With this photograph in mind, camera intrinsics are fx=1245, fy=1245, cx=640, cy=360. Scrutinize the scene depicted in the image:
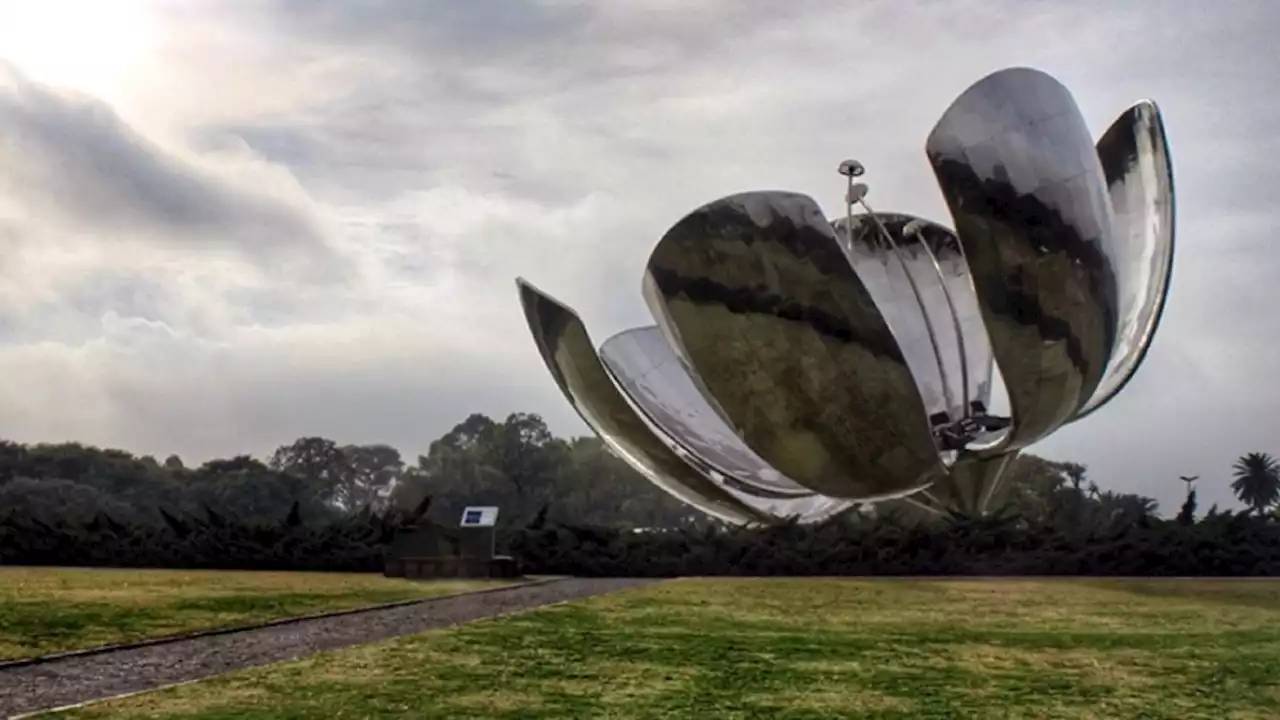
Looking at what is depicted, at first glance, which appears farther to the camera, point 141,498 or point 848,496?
point 141,498

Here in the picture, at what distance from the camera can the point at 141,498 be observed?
118 ft

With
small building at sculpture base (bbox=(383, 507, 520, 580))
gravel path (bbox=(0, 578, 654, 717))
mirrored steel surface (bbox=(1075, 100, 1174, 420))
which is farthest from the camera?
small building at sculpture base (bbox=(383, 507, 520, 580))

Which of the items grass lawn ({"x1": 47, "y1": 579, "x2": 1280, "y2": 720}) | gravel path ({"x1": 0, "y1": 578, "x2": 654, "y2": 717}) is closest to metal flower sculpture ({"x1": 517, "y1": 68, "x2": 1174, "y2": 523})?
grass lawn ({"x1": 47, "y1": 579, "x2": 1280, "y2": 720})

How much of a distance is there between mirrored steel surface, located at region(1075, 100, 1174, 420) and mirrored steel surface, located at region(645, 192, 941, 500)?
6.48ft

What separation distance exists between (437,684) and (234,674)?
1242mm

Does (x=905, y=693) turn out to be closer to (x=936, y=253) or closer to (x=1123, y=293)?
(x=1123, y=293)

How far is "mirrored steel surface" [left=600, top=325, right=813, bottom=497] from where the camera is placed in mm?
8938

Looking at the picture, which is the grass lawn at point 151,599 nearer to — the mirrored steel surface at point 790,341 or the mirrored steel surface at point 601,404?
the mirrored steel surface at point 601,404

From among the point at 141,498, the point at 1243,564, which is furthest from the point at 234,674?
the point at 141,498

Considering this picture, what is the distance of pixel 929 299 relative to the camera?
10.2 meters

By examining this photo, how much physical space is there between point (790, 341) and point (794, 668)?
193cm

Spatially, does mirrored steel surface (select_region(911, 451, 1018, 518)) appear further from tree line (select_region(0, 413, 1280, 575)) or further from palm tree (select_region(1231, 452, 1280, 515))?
palm tree (select_region(1231, 452, 1280, 515))

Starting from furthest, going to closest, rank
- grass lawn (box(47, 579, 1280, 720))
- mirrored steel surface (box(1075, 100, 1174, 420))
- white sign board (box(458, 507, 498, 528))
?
white sign board (box(458, 507, 498, 528)) < mirrored steel surface (box(1075, 100, 1174, 420)) < grass lawn (box(47, 579, 1280, 720))

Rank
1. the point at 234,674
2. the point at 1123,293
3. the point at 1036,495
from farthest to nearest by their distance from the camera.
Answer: the point at 1036,495, the point at 1123,293, the point at 234,674
